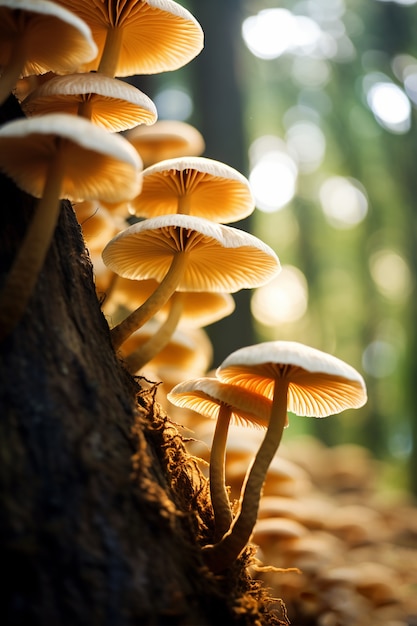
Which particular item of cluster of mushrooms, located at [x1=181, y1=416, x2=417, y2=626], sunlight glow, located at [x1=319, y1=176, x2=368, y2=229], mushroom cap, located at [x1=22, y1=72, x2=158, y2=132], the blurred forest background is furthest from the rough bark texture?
sunlight glow, located at [x1=319, y1=176, x2=368, y2=229]

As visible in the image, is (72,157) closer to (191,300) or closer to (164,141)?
(191,300)

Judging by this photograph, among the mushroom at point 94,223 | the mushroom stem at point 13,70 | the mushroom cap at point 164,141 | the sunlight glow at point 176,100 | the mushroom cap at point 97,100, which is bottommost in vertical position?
the mushroom stem at point 13,70

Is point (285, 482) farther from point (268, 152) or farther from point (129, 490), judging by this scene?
point (268, 152)

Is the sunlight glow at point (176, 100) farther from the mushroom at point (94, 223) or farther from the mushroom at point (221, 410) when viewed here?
the mushroom at point (221, 410)

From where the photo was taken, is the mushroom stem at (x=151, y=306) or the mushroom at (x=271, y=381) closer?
the mushroom at (x=271, y=381)

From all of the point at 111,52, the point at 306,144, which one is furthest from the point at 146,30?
the point at 306,144

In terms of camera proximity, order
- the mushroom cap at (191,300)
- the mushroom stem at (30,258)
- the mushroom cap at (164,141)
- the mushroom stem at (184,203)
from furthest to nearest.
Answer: the mushroom cap at (164,141) < the mushroom cap at (191,300) < the mushroom stem at (184,203) < the mushroom stem at (30,258)

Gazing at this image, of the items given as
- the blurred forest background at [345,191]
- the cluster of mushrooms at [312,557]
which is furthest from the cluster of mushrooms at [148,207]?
the blurred forest background at [345,191]

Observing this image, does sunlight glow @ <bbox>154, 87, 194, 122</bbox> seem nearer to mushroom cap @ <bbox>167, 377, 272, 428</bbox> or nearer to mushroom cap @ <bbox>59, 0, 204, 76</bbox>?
mushroom cap @ <bbox>59, 0, 204, 76</bbox>
